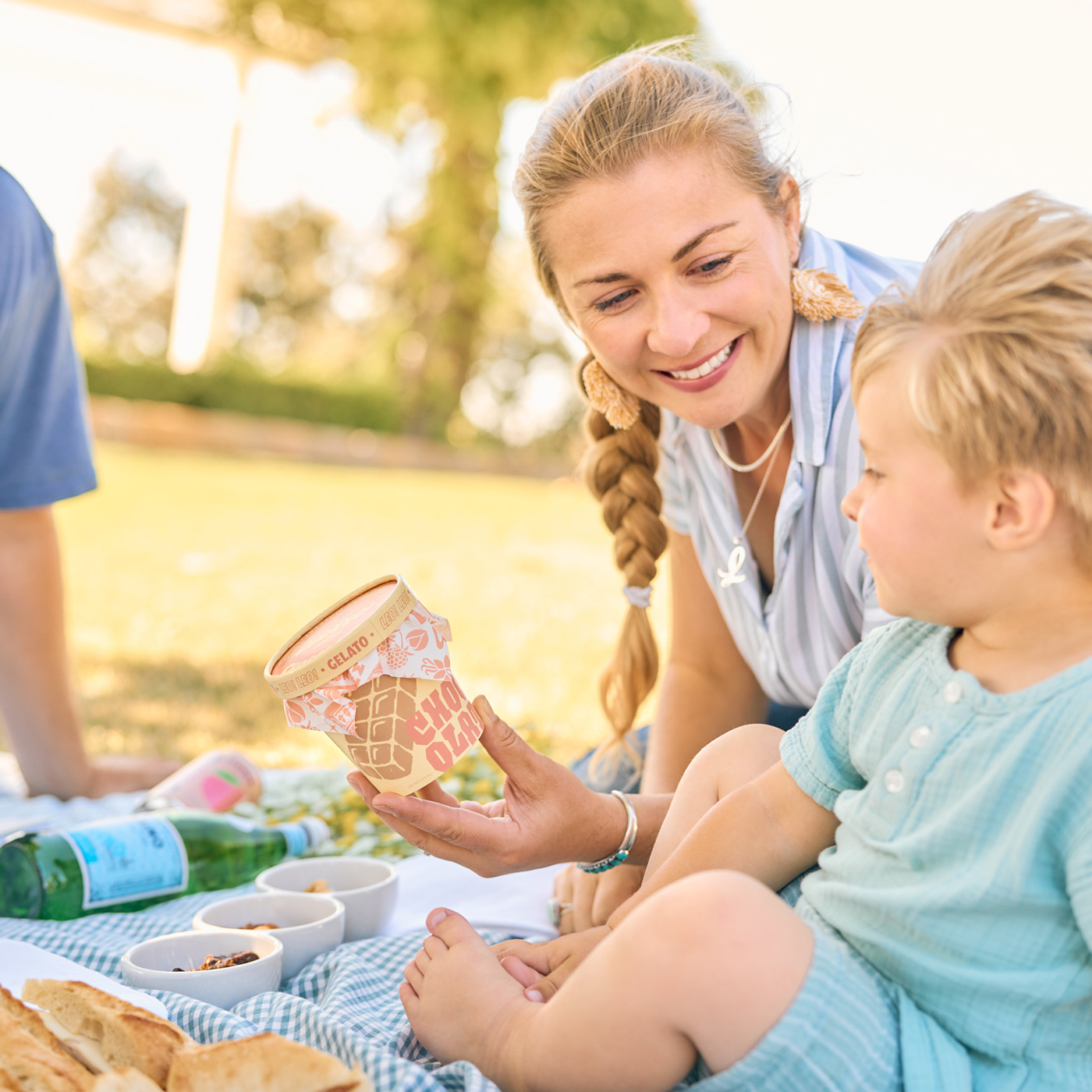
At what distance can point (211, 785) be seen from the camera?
8.81ft

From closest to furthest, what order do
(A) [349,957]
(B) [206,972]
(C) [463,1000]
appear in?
(C) [463,1000] < (B) [206,972] < (A) [349,957]

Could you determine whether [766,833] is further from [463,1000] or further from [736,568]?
[736,568]

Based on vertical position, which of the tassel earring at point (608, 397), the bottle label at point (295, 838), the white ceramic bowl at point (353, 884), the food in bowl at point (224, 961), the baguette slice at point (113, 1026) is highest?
the tassel earring at point (608, 397)

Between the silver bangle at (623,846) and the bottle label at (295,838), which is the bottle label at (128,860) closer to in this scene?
the bottle label at (295,838)

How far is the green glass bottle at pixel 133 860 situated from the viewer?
215cm

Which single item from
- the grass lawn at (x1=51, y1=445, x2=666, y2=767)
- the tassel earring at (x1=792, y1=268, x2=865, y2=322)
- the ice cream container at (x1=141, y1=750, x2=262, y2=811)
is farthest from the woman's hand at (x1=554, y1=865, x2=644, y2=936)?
the grass lawn at (x1=51, y1=445, x2=666, y2=767)

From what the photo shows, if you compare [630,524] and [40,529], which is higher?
[630,524]

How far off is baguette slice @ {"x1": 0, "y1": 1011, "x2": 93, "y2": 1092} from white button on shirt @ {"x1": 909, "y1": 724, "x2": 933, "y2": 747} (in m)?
1.01

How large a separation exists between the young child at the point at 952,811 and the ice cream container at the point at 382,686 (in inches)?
15.5

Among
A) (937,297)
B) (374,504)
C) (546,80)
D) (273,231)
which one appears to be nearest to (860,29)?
(546,80)

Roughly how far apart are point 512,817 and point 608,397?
1001 mm

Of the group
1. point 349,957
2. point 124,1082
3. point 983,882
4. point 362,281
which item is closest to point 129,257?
point 362,281

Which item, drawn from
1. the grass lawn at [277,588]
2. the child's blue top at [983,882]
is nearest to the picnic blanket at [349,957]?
the child's blue top at [983,882]

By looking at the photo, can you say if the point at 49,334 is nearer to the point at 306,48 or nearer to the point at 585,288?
Answer: the point at 585,288
